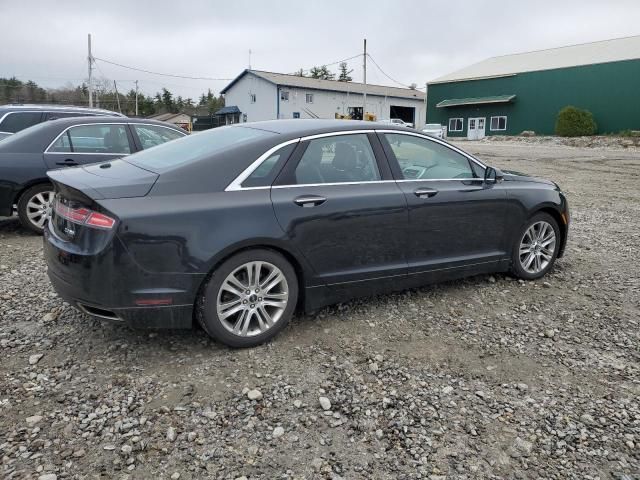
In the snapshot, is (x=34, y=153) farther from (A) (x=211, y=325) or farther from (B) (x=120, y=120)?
(A) (x=211, y=325)

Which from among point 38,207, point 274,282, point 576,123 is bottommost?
point 274,282

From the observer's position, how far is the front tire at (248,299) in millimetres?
3529

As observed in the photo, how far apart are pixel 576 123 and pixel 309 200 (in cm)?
4098

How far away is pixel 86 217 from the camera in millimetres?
3361

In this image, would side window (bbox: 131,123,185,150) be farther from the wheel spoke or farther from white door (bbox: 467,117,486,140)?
white door (bbox: 467,117,486,140)

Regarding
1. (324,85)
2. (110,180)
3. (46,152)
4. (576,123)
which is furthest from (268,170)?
(324,85)

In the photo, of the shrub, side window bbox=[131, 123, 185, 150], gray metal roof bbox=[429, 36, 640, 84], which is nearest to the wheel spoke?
side window bbox=[131, 123, 185, 150]

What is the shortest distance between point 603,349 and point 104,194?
12.1 ft

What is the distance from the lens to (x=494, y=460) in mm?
2703

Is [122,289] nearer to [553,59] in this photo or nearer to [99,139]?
[99,139]

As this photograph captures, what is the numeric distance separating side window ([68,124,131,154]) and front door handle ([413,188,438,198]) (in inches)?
184

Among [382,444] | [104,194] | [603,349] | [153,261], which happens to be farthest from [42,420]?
[603,349]

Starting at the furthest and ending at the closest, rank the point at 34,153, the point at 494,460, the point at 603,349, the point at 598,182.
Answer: the point at 598,182
the point at 34,153
the point at 603,349
the point at 494,460

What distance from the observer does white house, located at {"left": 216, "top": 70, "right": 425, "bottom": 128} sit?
53.1m
